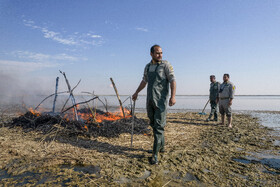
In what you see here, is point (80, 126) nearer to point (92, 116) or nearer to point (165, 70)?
point (92, 116)

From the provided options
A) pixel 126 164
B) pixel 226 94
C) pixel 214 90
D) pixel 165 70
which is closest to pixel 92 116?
pixel 126 164

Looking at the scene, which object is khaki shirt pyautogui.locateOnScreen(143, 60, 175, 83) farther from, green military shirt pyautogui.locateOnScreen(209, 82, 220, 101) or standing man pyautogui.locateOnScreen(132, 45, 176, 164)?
green military shirt pyautogui.locateOnScreen(209, 82, 220, 101)

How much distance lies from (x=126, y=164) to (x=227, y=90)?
21.8 ft

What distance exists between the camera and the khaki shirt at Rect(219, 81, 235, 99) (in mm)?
8008

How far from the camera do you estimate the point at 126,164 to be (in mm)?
3691

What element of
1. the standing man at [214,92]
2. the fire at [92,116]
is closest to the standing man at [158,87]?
the fire at [92,116]

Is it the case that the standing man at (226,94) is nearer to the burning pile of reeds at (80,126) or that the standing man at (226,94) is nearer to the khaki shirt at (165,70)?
the burning pile of reeds at (80,126)

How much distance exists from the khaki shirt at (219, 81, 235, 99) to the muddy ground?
3002 millimetres

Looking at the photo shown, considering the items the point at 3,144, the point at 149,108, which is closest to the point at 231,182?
the point at 149,108

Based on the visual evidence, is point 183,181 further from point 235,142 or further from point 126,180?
point 235,142

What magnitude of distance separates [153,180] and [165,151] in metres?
1.61

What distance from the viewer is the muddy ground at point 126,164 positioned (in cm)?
302

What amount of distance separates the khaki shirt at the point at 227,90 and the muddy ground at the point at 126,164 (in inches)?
118

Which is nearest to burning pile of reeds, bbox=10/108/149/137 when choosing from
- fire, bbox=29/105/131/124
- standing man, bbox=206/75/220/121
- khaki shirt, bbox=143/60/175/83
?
fire, bbox=29/105/131/124
